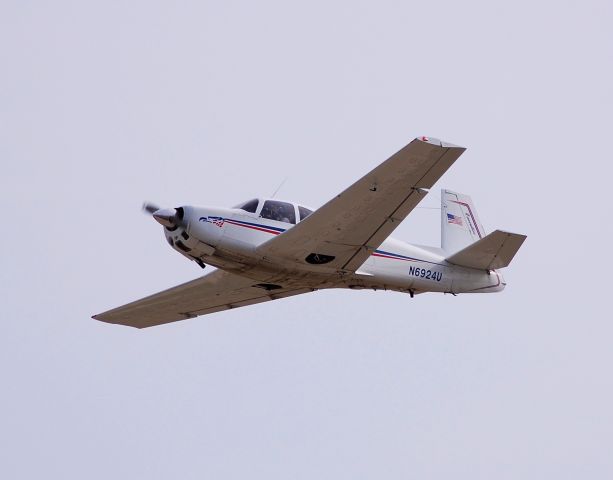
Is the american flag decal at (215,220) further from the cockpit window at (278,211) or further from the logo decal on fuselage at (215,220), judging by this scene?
the cockpit window at (278,211)

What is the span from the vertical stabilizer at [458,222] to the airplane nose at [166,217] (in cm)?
750

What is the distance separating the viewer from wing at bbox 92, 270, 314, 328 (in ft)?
94.2

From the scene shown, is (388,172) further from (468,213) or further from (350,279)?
(468,213)

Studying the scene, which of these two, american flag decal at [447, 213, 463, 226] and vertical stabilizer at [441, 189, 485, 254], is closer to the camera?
vertical stabilizer at [441, 189, 485, 254]

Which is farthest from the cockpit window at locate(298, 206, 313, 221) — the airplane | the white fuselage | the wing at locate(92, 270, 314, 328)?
the wing at locate(92, 270, 314, 328)

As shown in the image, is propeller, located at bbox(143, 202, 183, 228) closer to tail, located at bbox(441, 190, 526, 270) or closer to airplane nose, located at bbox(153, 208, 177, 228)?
airplane nose, located at bbox(153, 208, 177, 228)

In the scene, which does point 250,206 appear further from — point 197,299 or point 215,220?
point 197,299

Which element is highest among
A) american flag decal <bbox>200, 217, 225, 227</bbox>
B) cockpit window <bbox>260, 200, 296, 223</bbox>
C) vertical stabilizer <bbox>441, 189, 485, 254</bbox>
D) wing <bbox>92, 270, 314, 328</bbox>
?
vertical stabilizer <bbox>441, 189, 485, 254</bbox>

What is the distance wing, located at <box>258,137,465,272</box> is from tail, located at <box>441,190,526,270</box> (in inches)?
125

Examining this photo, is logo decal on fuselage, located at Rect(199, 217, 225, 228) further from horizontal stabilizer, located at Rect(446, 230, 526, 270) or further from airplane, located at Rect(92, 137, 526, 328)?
horizontal stabilizer, located at Rect(446, 230, 526, 270)

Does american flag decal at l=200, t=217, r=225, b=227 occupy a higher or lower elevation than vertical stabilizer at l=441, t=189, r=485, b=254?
lower

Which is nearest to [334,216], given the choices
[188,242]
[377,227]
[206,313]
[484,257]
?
[377,227]

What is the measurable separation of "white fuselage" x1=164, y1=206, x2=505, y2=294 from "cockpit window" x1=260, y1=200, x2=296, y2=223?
10 cm

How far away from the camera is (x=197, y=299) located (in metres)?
29.8
